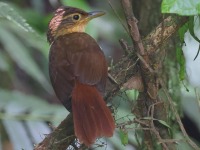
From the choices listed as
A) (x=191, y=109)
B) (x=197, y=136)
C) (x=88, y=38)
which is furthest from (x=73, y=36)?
(x=197, y=136)

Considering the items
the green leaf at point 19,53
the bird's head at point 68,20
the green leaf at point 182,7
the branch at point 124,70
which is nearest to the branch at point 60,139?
the branch at point 124,70

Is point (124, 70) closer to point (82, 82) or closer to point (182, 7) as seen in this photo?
point (82, 82)

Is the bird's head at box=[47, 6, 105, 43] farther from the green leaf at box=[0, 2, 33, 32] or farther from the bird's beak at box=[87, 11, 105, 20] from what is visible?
the green leaf at box=[0, 2, 33, 32]

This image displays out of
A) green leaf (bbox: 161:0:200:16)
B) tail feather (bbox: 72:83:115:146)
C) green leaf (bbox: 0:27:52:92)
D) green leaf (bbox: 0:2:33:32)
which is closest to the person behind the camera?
green leaf (bbox: 161:0:200:16)

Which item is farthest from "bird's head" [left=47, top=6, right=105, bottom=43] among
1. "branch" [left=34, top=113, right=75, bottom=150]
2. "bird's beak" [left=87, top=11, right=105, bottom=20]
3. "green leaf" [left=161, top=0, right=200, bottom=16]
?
"green leaf" [left=161, top=0, right=200, bottom=16]

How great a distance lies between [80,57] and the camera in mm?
2389

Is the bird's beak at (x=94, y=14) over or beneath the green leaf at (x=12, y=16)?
beneath

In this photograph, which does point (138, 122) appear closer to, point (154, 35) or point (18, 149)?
point (154, 35)

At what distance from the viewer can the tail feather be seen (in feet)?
6.67

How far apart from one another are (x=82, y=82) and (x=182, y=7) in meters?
0.71

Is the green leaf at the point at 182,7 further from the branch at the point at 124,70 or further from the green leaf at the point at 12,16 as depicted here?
the green leaf at the point at 12,16

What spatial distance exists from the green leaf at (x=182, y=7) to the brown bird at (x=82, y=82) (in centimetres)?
53

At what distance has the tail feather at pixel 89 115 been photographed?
2.03m

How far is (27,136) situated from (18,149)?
3.3 inches
